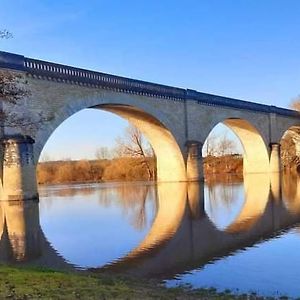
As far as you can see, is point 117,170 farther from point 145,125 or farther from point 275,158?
point 145,125

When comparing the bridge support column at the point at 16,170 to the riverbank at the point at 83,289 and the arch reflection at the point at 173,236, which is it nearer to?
the arch reflection at the point at 173,236

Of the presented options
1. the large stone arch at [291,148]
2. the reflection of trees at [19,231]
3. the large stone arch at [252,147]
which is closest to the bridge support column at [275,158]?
the large stone arch at [252,147]

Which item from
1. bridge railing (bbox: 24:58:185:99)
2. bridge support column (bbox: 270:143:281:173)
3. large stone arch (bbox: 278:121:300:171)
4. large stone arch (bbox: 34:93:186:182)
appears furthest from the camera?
large stone arch (bbox: 278:121:300:171)

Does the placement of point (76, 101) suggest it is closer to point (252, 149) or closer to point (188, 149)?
point (188, 149)

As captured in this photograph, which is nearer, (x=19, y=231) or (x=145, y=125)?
(x=19, y=231)

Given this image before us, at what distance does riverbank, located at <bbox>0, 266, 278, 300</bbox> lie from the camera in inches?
309

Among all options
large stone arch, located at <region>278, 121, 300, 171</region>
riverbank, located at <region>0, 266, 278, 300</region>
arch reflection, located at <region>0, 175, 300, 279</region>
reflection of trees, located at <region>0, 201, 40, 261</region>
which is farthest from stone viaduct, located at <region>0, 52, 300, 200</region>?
riverbank, located at <region>0, 266, 278, 300</region>

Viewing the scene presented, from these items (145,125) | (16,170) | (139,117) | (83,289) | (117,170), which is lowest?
(83,289)

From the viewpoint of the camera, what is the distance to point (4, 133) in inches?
1141

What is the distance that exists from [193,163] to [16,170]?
77.7 feet

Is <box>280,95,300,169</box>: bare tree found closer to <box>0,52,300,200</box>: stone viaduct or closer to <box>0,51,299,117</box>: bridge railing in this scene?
<box>0,52,300,200</box>: stone viaduct

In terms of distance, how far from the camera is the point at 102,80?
38.0 meters

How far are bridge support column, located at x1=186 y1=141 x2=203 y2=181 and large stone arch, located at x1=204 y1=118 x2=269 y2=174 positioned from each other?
54.4ft

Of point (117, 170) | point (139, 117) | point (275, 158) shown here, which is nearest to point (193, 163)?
point (139, 117)
